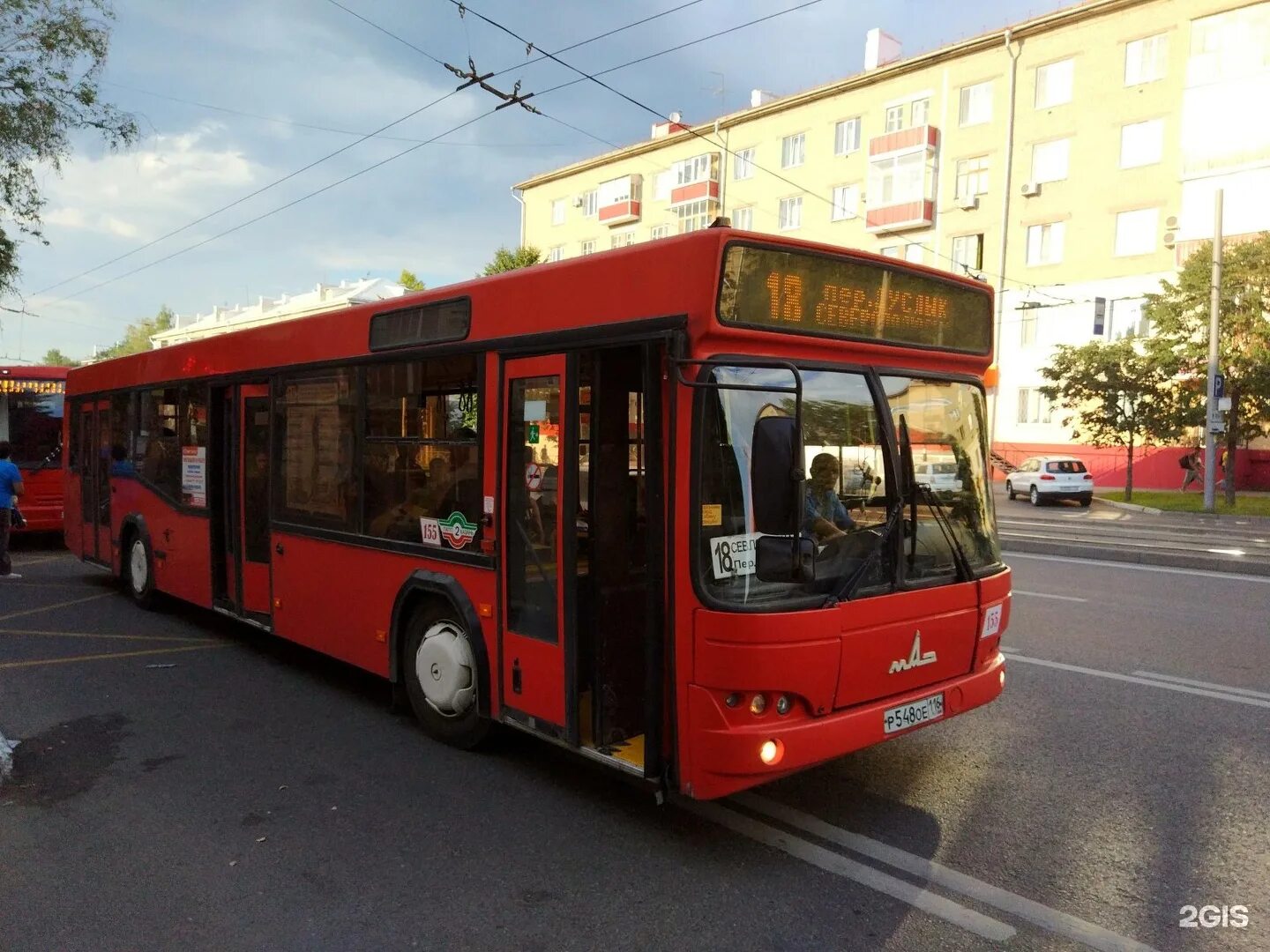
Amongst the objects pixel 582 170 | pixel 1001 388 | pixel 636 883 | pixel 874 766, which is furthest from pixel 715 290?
pixel 582 170

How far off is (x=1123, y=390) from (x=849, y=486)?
90.8ft

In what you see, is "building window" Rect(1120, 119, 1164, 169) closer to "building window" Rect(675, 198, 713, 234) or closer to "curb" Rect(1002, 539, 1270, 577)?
"building window" Rect(675, 198, 713, 234)

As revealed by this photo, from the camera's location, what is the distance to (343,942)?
11.2 feet

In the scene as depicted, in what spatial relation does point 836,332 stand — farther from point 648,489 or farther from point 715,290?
point 648,489

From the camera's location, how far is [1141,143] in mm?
33781

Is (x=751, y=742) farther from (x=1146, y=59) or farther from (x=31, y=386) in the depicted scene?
(x=1146, y=59)

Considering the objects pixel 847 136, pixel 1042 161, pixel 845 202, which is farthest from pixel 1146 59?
pixel 845 202

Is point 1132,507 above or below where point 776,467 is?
below

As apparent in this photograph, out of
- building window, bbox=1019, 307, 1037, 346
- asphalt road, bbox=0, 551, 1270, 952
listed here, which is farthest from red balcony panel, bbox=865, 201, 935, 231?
asphalt road, bbox=0, 551, 1270, 952

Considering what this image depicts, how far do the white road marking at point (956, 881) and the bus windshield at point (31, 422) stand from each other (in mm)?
14610

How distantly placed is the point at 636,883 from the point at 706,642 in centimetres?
102

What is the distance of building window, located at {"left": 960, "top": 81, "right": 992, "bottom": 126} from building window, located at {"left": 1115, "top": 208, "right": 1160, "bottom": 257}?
7.22 meters

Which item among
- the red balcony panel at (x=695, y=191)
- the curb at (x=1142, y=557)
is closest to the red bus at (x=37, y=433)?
the curb at (x=1142, y=557)

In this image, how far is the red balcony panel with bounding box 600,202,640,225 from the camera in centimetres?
5234
